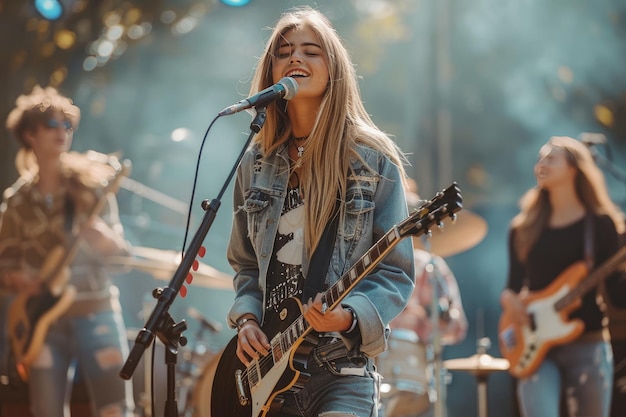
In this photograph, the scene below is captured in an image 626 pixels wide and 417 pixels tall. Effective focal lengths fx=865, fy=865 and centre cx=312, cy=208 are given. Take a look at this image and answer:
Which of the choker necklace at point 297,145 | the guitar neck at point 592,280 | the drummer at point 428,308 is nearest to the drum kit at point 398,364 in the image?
the drummer at point 428,308

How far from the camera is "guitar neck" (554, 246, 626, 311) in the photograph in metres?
5.57

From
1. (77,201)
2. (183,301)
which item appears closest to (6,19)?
(77,201)

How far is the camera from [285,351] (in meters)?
2.48

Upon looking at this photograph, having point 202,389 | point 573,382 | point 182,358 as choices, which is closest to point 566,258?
point 573,382

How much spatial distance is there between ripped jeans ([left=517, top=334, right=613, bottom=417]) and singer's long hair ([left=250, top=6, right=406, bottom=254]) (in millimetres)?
3176

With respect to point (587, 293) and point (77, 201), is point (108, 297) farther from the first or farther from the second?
point (587, 293)

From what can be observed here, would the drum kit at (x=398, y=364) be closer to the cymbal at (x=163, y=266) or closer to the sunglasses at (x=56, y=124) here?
the cymbal at (x=163, y=266)

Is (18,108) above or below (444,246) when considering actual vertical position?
above

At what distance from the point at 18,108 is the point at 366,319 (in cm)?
507

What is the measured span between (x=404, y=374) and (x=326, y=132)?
3.20 metres

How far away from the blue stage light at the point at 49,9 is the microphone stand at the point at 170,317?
15.5ft

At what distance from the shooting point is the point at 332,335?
2.49 m

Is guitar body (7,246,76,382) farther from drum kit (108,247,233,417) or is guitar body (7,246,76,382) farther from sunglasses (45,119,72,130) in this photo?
sunglasses (45,119,72,130)

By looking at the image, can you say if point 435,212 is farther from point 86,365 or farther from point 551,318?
point 86,365
